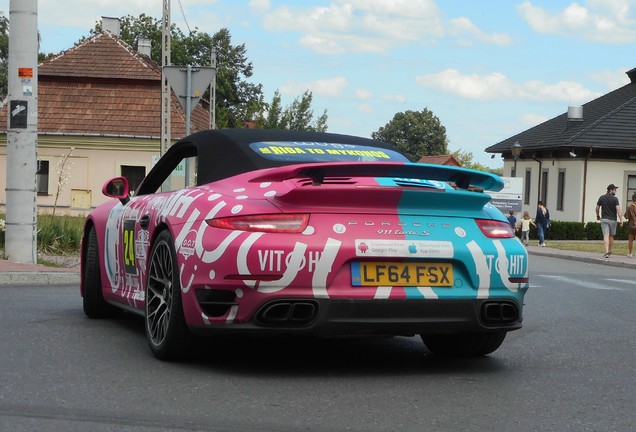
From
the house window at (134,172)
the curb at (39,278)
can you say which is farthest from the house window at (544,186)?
the curb at (39,278)

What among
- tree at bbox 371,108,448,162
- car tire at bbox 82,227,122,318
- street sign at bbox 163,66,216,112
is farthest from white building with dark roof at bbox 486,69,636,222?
tree at bbox 371,108,448,162

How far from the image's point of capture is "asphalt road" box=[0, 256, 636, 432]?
515 centimetres

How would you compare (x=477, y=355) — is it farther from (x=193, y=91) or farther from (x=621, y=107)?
(x=621, y=107)

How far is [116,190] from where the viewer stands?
858 centimetres

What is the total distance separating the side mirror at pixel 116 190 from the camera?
8414 millimetres

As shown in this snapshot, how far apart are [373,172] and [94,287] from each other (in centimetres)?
340

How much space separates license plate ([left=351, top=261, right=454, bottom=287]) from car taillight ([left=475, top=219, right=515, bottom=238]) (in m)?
0.37

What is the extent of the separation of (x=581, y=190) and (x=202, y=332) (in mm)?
50164

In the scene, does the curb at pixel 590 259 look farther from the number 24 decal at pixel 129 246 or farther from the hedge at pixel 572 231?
the number 24 decal at pixel 129 246

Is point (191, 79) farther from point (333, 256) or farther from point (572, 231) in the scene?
point (572, 231)

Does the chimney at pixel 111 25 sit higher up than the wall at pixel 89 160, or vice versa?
the chimney at pixel 111 25

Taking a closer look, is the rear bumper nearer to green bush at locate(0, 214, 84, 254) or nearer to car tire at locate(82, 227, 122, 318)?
car tire at locate(82, 227, 122, 318)

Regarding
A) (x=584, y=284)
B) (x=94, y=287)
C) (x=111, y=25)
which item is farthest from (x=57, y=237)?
(x=111, y=25)

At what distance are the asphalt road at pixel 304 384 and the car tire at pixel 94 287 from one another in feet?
0.58
